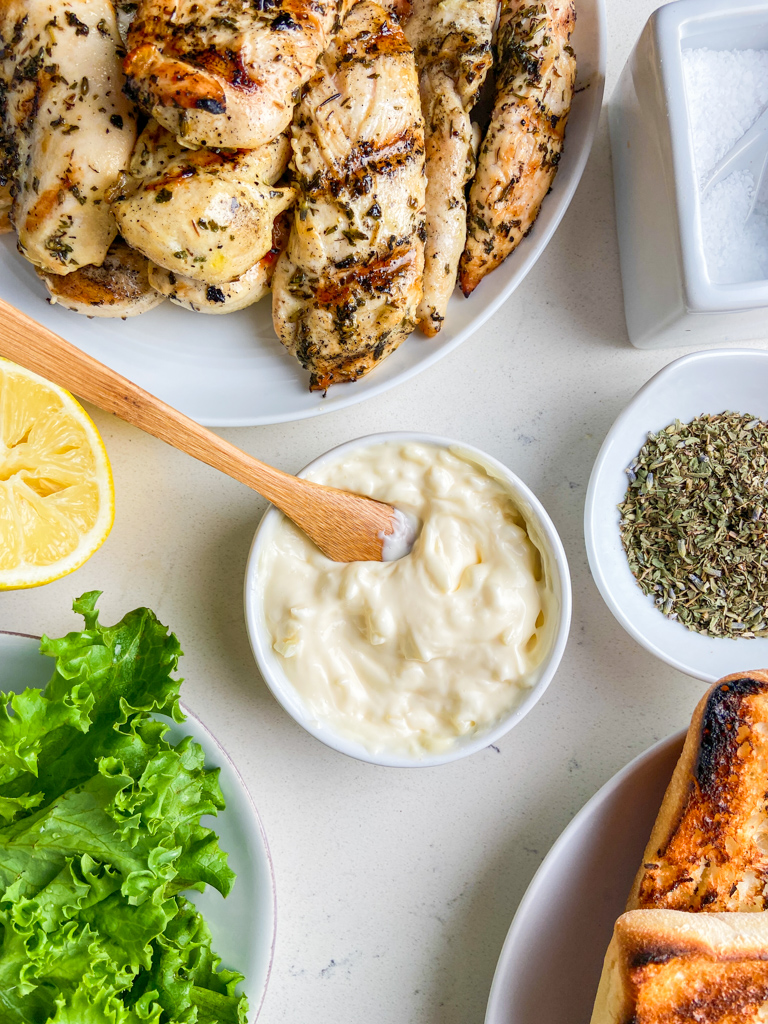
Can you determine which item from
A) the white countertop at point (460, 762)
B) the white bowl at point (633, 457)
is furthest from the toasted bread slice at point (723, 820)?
the white countertop at point (460, 762)

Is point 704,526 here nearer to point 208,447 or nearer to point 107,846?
point 208,447

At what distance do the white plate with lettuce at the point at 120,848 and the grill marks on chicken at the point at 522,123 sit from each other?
0.91 m

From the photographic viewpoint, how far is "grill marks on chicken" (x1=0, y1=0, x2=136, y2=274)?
1206 mm

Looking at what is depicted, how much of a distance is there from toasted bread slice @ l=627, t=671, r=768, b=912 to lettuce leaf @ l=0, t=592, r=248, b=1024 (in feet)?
2.41

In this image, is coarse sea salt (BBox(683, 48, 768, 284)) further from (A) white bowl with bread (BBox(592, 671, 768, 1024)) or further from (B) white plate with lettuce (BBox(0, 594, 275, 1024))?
(B) white plate with lettuce (BBox(0, 594, 275, 1024))

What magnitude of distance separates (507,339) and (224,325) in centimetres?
56

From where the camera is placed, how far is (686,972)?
1.24m

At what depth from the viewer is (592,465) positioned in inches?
63.9

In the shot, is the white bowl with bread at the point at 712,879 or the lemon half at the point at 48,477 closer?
the white bowl with bread at the point at 712,879

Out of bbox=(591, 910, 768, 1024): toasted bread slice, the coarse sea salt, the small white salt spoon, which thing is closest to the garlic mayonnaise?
bbox=(591, 910, 768, 1024): toasted bread slice

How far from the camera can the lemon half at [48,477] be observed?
1.40 meters

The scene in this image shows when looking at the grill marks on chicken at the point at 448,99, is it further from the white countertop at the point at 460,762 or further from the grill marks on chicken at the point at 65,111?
the grill marks on chicken at the point at 65,111

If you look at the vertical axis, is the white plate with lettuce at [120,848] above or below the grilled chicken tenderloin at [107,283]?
below

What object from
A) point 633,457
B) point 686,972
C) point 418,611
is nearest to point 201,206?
point 418,611
